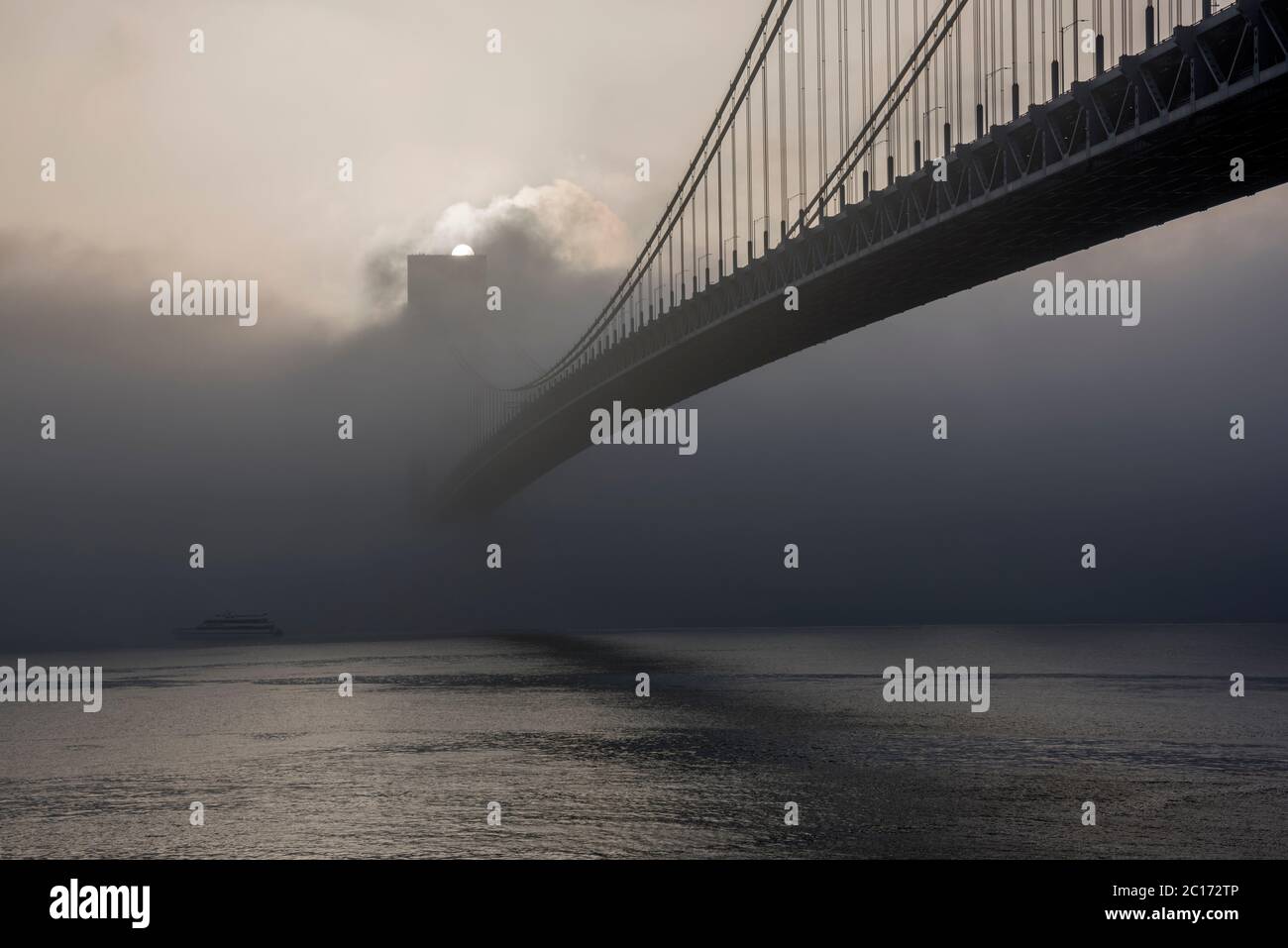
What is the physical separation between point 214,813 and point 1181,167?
1990 centimetres

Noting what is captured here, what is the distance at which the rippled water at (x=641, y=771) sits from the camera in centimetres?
1914

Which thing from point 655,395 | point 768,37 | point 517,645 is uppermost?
point 768,37

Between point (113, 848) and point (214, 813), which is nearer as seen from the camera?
point (113, 848)

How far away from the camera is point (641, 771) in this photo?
1069 inches

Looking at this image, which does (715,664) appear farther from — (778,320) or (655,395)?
(778,320)

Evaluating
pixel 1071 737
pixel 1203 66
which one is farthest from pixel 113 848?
pixel 1071 737

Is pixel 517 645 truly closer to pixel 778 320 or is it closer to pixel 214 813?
pixel 778 320

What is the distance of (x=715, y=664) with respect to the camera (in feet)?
252

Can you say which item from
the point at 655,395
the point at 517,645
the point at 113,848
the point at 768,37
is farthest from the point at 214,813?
the point at 517,645

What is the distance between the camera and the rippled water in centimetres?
1914

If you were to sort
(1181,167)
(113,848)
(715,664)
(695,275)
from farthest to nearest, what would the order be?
1. (715,664)
2. (695,275)
3. (1181,167)
4. (113,848)
